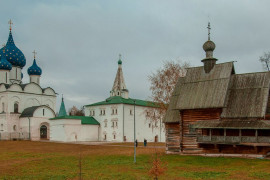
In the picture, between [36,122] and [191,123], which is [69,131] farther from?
[191,123]

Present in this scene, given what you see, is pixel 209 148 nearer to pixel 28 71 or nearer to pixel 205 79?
pixel 205 79

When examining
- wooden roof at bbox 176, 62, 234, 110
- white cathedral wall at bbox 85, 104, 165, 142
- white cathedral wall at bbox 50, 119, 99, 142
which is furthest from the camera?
white cathedral wall at bbox 85, 104, 165, 142

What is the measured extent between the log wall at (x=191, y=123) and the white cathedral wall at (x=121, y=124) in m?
22.9

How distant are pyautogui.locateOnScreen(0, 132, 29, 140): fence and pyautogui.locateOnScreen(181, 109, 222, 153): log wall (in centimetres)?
3241

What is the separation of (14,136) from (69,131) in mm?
9768

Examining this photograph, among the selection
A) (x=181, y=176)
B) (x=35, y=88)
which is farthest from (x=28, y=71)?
(x=181, y=176)

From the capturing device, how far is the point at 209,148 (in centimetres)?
2205

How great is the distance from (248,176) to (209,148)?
828 centimetres

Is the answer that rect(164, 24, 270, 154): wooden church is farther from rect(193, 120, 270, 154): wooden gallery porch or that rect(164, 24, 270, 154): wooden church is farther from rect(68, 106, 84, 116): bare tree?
rect(68, 106, 84, 116): bare tree

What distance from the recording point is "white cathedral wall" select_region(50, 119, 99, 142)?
4475 cm

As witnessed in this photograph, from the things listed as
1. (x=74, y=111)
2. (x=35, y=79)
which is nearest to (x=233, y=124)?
(x=35, y=79)

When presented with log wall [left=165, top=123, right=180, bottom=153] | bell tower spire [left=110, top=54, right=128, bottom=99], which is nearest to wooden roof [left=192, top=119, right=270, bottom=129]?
log wall [left=165, top=123, right=180, bottom=153]

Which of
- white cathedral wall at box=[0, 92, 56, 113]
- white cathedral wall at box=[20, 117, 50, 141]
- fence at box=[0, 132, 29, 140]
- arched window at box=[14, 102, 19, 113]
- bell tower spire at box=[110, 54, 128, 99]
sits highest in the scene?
bell tower spire at box=[110, 54, 128, 99]

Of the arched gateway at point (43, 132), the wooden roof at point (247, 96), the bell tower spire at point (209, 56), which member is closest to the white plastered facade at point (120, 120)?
the arched gateway at point (43, 132)
